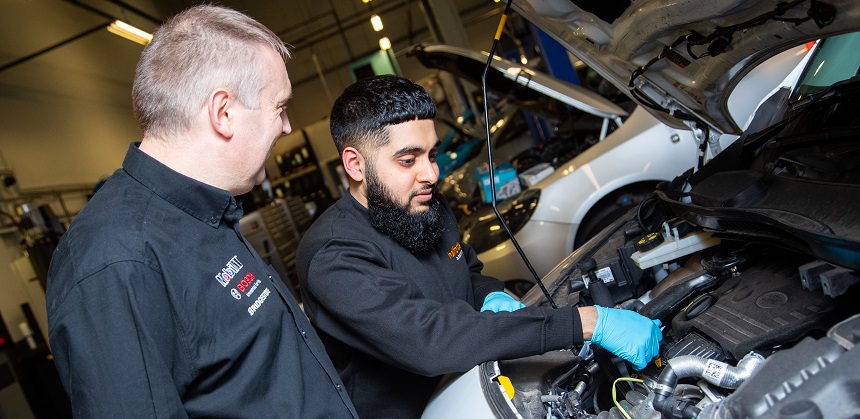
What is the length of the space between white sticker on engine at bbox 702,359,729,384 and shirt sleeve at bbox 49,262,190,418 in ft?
3.35

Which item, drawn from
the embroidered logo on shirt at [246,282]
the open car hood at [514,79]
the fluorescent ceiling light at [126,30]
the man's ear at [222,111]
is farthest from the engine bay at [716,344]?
the fluorescent ceiling light at [126,30]

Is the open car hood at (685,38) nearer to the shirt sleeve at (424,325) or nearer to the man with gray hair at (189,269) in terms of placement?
the shirt sleeve at (424,325)

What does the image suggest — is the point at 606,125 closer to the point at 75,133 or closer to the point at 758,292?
the point at 758,292

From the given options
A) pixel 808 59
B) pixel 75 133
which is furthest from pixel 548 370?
pixel 75 133

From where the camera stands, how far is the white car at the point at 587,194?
10.8 feet

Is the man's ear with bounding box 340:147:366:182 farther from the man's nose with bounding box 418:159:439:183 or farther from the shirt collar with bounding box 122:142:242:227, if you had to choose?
the shirt collar with bounding box 122:142:242:227

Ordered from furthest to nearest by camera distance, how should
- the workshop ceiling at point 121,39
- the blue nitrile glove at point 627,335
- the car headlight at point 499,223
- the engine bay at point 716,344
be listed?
the workshop ceiling at point 121,39 < the car headlight at point 499,223 < the blue nitrile glove at point 627,335 < the engine bay at point 716,344

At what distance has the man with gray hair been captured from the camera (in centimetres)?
93

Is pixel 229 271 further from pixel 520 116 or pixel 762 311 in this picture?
pixel 520 116

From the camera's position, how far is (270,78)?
4.14 feet

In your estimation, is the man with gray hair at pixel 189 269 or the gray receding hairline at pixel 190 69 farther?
the gray receding hairline at pixel 190 69

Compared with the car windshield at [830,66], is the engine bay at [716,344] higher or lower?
lower

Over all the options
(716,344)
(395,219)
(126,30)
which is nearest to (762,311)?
(716,344)

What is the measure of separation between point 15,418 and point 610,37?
5389mm
